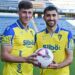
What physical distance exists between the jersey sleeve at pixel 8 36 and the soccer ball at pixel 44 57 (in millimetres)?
317

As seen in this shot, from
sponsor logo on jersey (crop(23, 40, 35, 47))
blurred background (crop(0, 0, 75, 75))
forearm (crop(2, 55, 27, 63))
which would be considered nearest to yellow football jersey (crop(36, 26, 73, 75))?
sponsor logo on jersey (crop(23, 40, 35, 47))

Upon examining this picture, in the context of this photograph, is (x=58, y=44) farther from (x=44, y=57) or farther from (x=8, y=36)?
(x=8, y=36)

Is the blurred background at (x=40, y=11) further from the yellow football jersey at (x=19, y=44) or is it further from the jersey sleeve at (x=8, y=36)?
→ the jersey sleeve at (x=8, y=36)

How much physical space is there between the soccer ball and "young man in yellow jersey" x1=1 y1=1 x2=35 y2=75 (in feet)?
0.42

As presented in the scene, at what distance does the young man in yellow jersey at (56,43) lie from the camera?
9.83ft

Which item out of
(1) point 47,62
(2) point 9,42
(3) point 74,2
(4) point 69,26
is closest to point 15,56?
(2) point 9,42

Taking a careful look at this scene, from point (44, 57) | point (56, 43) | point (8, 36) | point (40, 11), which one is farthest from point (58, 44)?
point (40, 11)

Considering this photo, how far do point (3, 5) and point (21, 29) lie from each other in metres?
19.3

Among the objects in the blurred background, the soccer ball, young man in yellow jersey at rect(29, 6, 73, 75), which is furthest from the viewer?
the blurred background

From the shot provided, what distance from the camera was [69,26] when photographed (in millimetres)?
21906

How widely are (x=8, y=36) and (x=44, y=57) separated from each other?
444 millimetres

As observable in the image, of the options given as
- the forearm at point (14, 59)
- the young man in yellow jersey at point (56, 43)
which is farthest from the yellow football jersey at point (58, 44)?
the forearm at point (14, 59)

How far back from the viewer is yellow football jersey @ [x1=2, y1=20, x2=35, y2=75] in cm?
300

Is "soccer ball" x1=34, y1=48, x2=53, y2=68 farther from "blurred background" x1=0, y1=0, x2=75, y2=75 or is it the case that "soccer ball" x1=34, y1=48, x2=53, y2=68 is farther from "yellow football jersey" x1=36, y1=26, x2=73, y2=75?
"blurred background" x1=0, y1=0, x2=75, y2=75
